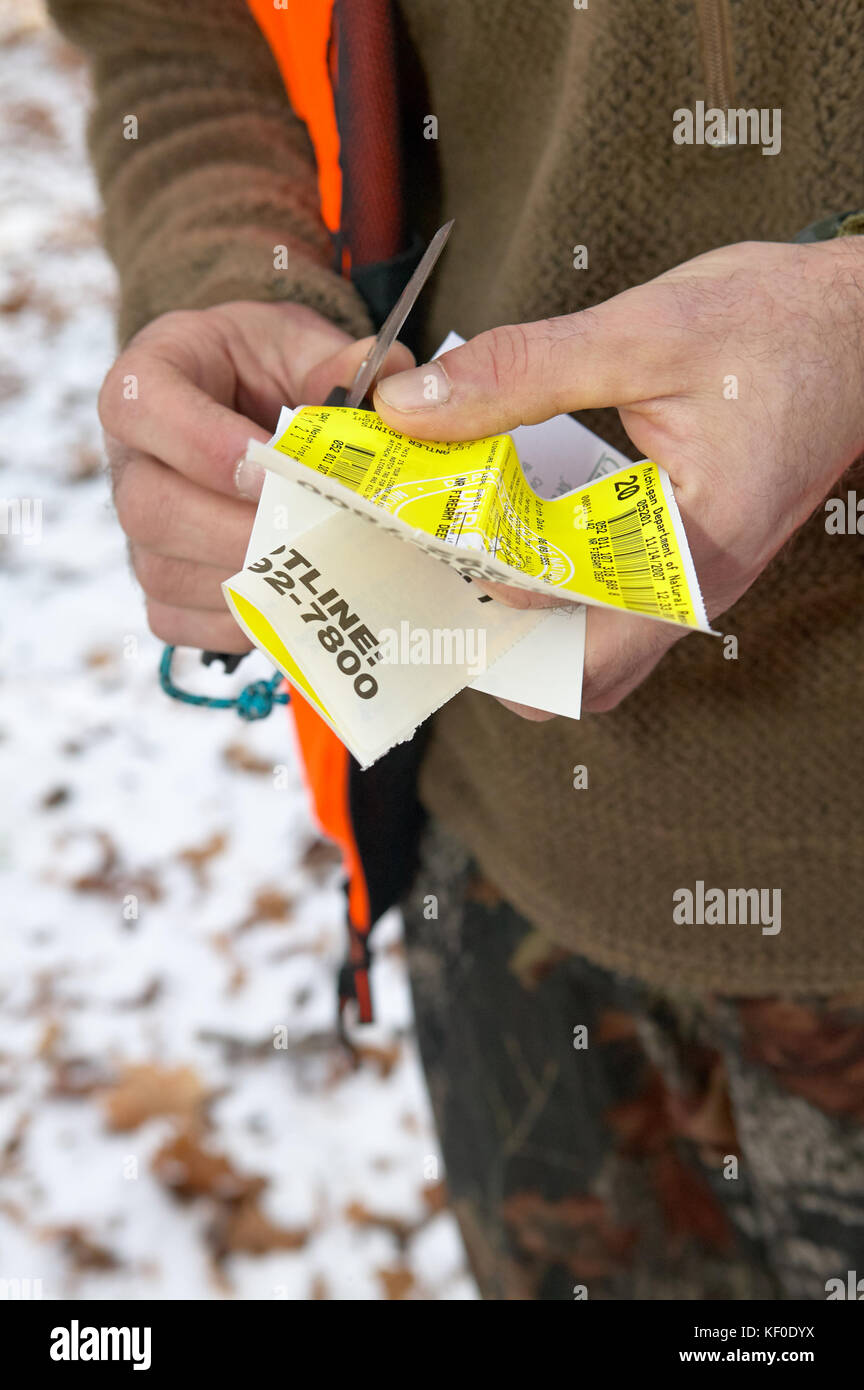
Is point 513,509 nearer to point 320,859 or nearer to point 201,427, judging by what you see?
point 201,427

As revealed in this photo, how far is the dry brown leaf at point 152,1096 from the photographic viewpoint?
169 centimetres

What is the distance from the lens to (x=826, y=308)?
1.87ft

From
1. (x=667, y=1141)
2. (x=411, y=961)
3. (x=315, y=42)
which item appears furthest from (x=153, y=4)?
(x=667, y=1141)

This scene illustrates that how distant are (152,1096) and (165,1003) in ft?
0.60

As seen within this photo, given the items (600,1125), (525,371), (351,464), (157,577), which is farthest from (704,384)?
(600,1125)

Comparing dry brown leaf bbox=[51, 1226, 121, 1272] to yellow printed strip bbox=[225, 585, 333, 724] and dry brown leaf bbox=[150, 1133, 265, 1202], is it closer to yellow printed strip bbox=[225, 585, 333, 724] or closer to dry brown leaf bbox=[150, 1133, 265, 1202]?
dry brown leaf bbox=[150, 1133, 265, 1202]

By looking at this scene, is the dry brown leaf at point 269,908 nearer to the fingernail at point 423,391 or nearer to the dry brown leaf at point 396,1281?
the dry brown leaf at point 396,1281

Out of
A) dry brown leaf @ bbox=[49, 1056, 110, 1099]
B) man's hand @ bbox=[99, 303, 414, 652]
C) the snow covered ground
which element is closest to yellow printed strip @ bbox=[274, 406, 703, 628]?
man's hand @ bbox=[99, 303, 414, 652]

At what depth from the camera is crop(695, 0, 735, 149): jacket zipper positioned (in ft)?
2.04

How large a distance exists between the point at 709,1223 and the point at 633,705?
24.9 inches

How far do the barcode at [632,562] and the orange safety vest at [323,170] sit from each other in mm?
329

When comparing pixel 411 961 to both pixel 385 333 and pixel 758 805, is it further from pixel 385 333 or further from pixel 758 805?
pixel 385 333

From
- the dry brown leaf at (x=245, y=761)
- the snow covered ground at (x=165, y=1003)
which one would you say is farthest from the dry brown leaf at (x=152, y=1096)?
the dry brown leaf at (x=245, y=761)

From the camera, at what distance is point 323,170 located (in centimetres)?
80
